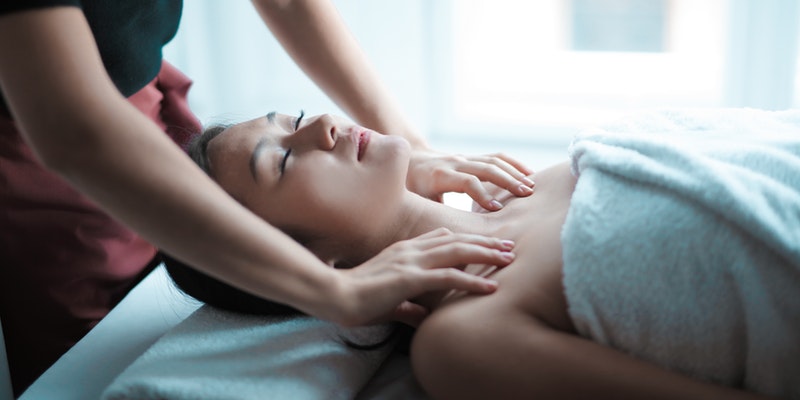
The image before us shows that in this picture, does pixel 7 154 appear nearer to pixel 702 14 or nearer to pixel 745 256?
pixel 745 256

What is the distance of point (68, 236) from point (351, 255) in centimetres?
57

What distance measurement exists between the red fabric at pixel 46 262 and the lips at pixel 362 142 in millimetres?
558

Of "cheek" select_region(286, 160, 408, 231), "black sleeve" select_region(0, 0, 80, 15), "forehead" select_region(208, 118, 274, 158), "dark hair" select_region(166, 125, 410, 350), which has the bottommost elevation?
"dark hair" select_region(166, 125, 410, 350)

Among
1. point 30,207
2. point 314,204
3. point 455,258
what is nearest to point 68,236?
point 30,207

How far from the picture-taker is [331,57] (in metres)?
1.57

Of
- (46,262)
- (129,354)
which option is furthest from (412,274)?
(46,262)

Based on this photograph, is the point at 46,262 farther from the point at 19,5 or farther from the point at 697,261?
the point at 697,261

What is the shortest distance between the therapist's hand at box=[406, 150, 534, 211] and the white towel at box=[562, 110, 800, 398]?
0.29m

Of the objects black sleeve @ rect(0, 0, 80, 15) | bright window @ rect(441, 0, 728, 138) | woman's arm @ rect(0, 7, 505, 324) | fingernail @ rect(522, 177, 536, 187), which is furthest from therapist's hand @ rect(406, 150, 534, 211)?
bright window @ rect(441, 0, 728, 138)

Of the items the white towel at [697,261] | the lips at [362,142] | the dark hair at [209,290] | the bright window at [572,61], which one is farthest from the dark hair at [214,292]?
the bright window at [572,61]

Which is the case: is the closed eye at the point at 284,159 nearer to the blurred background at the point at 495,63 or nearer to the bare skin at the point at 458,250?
the bare skin at the point at 458,250

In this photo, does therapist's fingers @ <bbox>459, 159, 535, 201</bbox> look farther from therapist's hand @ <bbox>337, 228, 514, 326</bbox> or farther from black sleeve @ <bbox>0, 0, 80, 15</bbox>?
black sleeve @ <bbox>0, 0, 80, 15</bbox>

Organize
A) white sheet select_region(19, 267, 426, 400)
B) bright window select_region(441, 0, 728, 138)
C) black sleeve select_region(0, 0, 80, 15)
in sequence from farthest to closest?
1. bright window select_region(441, 0, 728, 138)
2. white sheet select_region(19, 267, 426, 400)
3. black sleeve select_region(0, 0, 80, 15)

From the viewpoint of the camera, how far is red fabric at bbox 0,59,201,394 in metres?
1.54
